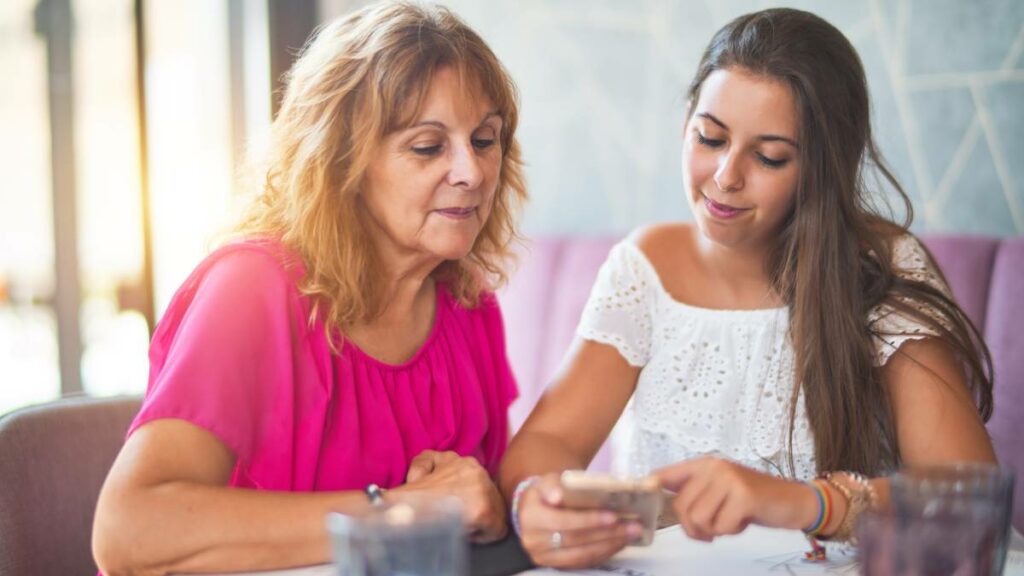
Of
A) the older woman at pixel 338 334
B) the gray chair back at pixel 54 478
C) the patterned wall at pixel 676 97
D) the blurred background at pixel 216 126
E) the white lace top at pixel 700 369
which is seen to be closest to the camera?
the older woman at pixel 338 334

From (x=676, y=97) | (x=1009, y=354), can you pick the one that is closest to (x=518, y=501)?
(x=1009, y=354)

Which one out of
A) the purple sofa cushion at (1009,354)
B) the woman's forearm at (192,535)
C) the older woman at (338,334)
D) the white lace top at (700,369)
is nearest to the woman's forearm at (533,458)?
the older woman at (338,334)

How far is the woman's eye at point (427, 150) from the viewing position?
4.84 feet

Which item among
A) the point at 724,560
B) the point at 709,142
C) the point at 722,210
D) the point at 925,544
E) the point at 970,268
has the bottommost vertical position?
the point at 724,560

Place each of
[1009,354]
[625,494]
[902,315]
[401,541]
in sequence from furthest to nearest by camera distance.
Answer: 1. [1009,354]
2. [902,315]
3. [625,494]
4. [401,541]

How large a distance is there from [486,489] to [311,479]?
0.92ft

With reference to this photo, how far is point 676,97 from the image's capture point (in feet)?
8.71

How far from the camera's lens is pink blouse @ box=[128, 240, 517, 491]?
1265 mm

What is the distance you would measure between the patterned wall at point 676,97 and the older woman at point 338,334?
3.40ft

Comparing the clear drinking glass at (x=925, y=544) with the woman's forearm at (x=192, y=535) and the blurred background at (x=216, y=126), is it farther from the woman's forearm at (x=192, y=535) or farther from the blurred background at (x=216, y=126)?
the blurred background at (x=216, y=126)

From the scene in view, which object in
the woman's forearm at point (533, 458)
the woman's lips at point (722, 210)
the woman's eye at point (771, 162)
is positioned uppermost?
the woman's eye at point (771, 162)

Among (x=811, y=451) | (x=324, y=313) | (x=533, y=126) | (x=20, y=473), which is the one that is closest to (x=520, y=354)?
(x=533, y=126)

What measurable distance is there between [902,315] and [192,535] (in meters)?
1.07

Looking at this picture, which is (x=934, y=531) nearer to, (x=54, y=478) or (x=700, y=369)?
(x=700, y=369)
